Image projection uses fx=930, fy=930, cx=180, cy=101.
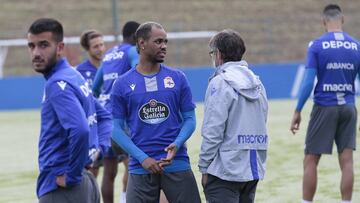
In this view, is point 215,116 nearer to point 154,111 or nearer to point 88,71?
point 154,111

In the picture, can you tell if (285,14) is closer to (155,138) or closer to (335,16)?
(335,16)

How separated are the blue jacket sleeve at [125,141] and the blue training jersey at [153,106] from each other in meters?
0.05

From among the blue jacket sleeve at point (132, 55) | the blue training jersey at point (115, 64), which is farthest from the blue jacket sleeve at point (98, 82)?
the blue jacket sleeve at point (132, 55)

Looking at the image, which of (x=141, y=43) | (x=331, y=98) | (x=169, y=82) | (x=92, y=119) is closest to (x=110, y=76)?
(x=331, y=98)

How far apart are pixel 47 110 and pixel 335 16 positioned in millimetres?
Answer: 4472

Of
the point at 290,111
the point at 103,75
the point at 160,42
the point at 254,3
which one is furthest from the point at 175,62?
the point at 160,42

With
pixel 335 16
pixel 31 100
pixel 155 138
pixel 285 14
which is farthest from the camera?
pixel 285 14

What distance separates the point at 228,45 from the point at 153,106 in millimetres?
699

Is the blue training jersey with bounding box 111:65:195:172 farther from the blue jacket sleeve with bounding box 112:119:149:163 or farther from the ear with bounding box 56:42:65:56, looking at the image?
the ear with bounding box 56:42:65:56

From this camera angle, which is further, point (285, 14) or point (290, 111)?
point (285, 14)

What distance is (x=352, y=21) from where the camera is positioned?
30.8 meters

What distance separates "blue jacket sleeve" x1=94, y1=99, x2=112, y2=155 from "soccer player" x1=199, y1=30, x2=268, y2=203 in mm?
693

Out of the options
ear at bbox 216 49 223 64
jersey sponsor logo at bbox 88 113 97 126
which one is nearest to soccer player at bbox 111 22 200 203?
ear at bbox 216 49 223 64

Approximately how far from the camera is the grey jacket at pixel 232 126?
6578 mm
